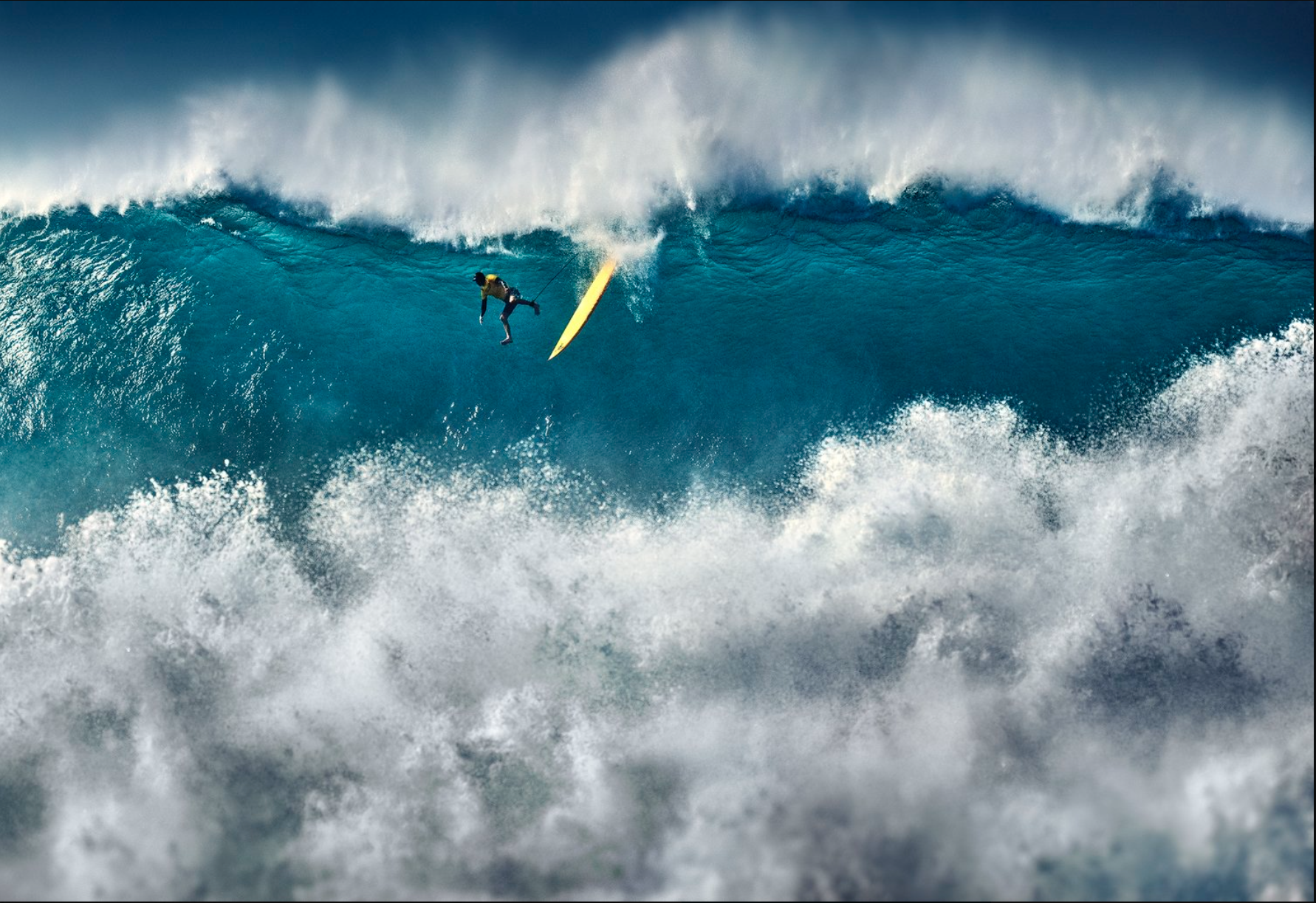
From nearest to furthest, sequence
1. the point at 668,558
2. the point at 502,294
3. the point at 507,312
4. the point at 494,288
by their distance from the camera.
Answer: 1. the point at 668,558
2. the point at 494,288
3. the point at 502,294
4. the point at 507,312

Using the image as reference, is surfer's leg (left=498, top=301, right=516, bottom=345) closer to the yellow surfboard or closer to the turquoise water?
the turquoise water

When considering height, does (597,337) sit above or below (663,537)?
above

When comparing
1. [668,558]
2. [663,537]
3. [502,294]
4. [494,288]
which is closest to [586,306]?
→ [502,294]

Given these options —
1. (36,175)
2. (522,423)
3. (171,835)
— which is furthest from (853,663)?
(36,175)

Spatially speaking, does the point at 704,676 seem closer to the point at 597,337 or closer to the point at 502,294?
the point at 597,337

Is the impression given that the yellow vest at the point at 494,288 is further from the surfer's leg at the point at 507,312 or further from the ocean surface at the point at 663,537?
the ocean surface at the point at 663,537

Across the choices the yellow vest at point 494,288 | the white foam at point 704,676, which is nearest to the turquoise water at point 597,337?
the white foam at point 704,676

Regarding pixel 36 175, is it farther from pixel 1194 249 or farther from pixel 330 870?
pixel 1194 249

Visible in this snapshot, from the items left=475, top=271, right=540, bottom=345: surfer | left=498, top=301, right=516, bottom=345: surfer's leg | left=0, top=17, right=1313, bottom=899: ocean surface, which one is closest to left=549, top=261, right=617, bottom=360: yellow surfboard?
left=0, top=17, right=1313, bottom=899: ocean surface
